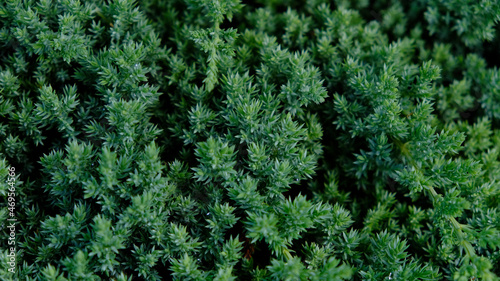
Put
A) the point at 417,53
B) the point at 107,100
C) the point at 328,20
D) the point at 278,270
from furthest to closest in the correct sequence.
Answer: the point at 417,53 → the point at 328,20 → the point at 107,100 → the point at 278,270

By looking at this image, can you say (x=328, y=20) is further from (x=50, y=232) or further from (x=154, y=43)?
(x=50, y=232)

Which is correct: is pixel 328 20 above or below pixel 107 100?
above

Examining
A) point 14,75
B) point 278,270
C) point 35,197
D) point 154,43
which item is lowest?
point 35,197

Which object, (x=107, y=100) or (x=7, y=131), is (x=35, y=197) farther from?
(x=107, y=100)

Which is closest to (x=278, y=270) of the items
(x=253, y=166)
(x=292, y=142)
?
(x=253, y=166)

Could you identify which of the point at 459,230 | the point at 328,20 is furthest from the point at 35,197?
the point at 459,230

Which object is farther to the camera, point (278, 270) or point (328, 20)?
point (328, 20)

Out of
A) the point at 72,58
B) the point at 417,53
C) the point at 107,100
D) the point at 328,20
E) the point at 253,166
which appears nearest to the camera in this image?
the point at 253,166
